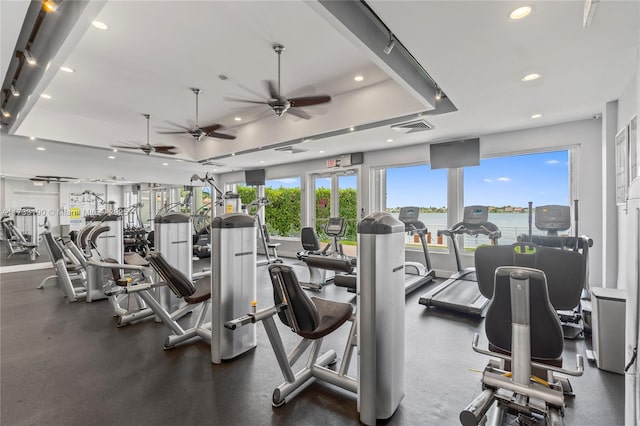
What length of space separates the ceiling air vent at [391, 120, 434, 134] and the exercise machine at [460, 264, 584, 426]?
11.3 ft

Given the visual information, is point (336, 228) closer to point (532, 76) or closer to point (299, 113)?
point (299, 113)

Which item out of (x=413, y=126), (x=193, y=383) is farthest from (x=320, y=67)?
(x=193, y=383)

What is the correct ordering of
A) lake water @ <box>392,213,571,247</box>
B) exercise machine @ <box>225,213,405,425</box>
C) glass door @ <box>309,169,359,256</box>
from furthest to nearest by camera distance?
glass door @ <box>309,169,359,256</box>
lake water @ <box>392,213,571,247</box>
exercise machine @ <box>225,213,405,425</box>

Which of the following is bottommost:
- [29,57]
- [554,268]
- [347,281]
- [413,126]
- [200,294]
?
[200,294]

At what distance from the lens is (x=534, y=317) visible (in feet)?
5.23

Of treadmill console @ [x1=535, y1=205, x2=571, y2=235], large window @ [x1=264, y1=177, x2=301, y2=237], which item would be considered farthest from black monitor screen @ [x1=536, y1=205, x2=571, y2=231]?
large window @ [x1=264, y1=177, x2=301, y2=237]

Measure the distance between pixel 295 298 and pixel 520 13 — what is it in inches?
101

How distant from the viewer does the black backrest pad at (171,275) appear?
268 centimetres

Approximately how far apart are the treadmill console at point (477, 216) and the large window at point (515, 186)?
79 cm

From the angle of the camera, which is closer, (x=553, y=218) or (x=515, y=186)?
(x=553, y=218)

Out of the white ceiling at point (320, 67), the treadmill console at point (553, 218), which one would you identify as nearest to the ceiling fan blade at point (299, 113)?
the white ceiling at point (320, 67)

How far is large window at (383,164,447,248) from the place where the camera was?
6406mm

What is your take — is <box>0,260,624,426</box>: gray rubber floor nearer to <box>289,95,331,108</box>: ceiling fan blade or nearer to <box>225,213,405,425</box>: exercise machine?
<box>225,213,405,425</box>: exercise machine

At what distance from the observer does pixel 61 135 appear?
5.52m
